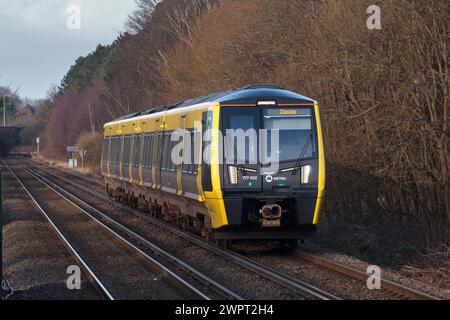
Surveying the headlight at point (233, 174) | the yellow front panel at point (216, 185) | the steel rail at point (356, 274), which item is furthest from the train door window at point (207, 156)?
the steel rail at point (356, 274)

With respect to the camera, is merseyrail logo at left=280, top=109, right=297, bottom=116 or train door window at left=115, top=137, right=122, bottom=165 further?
train door window at left=115, top=137, right=122, bottom=165

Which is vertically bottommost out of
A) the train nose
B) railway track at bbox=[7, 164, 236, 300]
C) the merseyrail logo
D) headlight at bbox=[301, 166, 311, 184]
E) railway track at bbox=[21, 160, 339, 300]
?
railway track at bbox=[7, 164, 236, 300]

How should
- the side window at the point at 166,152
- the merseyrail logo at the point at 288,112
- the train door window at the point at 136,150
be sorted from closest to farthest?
the merseyrail logo at the point at 288,112, the side window at the point at 166,152, the train door window at the point at 136,150

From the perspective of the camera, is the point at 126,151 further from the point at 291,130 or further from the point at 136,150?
Answer: the point at 291,130

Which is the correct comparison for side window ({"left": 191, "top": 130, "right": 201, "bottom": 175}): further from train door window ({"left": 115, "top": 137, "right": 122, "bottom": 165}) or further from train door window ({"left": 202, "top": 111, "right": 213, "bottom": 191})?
train door window ({"left": 115, "top": 137, "right": 122, "bottom": 165})

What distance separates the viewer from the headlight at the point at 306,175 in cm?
1427

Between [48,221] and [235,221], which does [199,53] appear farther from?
[235,221]

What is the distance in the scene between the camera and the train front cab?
1403cm

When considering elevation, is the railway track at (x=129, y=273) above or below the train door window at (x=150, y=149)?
below

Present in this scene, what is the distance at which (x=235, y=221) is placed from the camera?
1401 centimetres

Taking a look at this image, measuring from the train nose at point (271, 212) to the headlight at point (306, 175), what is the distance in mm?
690

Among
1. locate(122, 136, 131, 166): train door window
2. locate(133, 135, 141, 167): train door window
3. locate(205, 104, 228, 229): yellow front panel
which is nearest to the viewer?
locate(205, 104, 228, 229): yellow front panel

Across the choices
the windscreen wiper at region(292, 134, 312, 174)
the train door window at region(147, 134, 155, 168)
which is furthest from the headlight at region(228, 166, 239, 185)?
the train door window at region(147, 134, 155, 168)

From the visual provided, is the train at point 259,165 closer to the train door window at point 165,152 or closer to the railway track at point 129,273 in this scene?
the railway track at point 129,273
